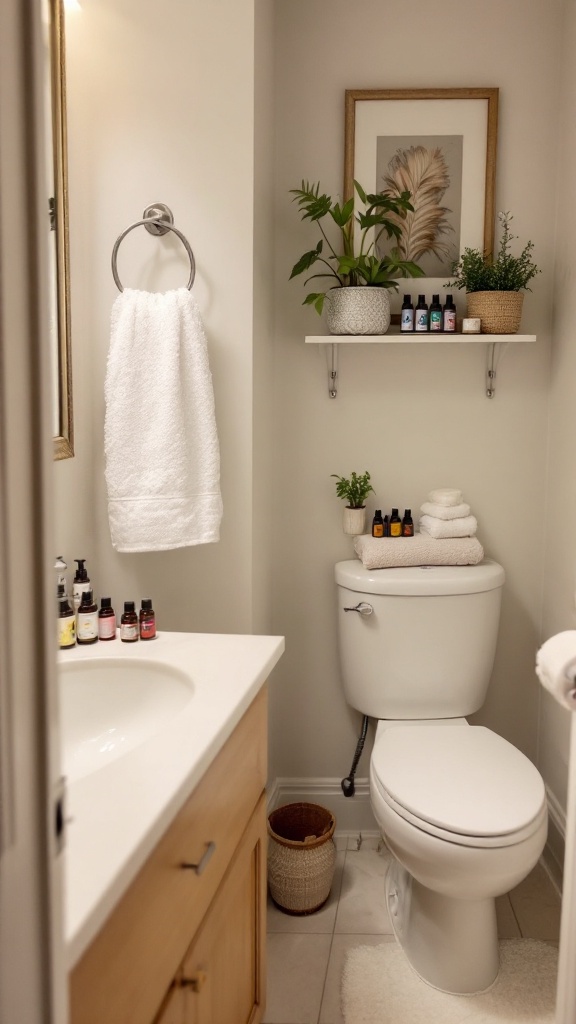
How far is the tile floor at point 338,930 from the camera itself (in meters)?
1.84

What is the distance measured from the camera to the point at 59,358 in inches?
Result: 68.4

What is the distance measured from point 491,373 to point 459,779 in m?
1.10

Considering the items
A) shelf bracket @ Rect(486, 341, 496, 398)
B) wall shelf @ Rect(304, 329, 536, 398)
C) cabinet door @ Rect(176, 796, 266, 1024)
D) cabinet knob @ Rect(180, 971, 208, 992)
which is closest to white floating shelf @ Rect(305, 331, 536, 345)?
wall shelf @ Rect(304, 329, 536, 398)

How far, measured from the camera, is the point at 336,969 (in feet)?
6.36

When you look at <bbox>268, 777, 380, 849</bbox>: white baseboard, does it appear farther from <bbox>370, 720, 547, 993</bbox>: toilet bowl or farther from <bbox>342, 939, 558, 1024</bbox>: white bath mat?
<bbox>342, 939, 558, 1024</bbox>: white bath mat

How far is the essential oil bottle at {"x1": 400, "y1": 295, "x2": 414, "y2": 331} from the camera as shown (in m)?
2.25

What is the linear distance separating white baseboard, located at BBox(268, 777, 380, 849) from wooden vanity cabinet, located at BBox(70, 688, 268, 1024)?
905mm

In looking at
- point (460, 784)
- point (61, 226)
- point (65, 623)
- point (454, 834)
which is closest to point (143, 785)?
point (65, 623)

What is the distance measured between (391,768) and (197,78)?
156cm

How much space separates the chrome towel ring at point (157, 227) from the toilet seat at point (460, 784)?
1.14m

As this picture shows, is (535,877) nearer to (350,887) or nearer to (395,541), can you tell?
(350,887)

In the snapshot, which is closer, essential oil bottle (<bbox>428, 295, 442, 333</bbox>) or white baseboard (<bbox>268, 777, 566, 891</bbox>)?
essential oil bottle (<bbox>428, 295, 442, 333</bbox>)

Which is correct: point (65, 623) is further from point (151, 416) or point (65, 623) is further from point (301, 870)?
point (301, 870)

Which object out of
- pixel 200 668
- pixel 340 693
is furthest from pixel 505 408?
pixel 200 668
